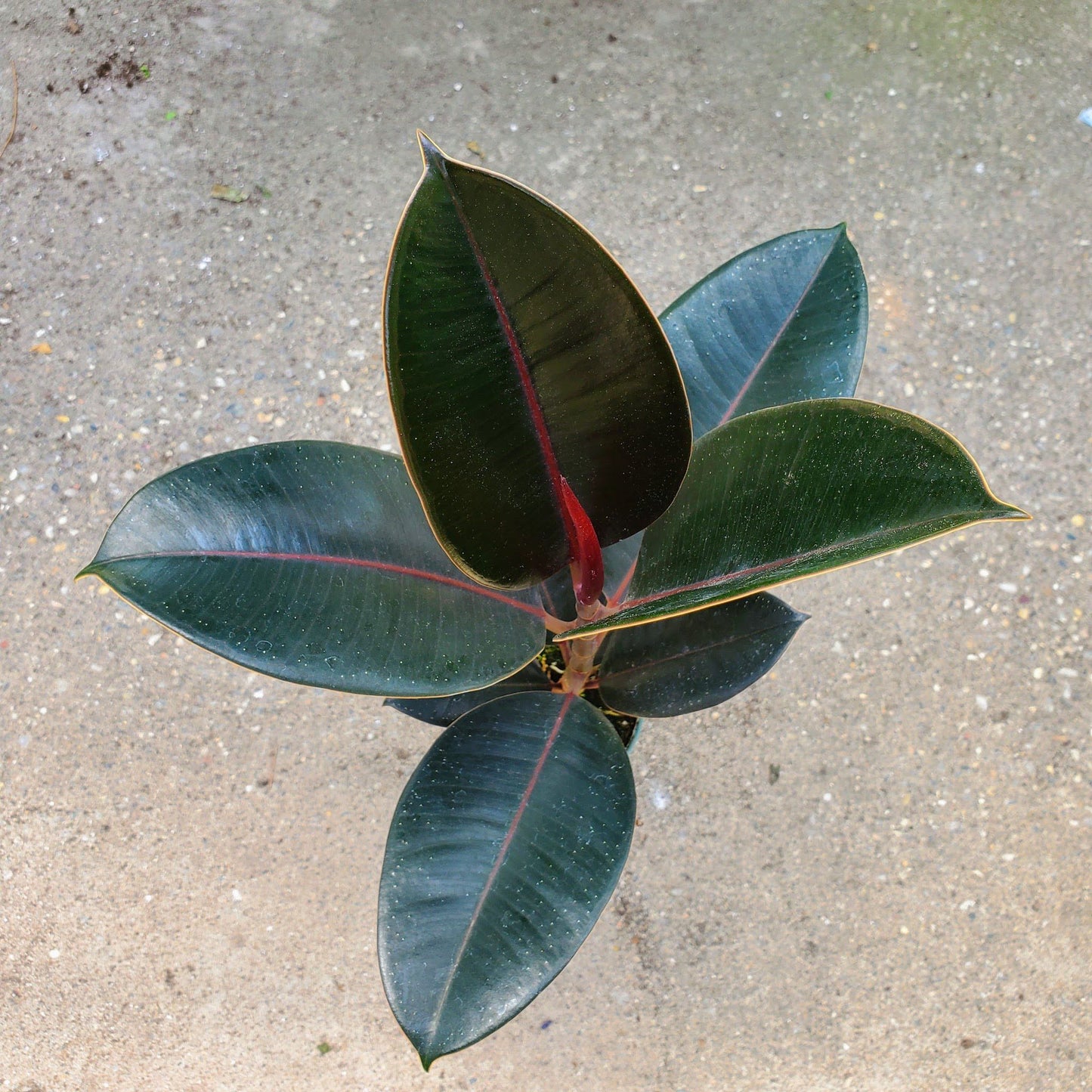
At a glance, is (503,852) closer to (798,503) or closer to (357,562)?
(357,562)

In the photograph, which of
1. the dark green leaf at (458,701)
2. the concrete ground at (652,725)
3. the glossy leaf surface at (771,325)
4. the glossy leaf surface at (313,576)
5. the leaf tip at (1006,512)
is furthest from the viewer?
the concrete ground at (652,725)

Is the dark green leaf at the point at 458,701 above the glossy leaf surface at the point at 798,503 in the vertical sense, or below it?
below

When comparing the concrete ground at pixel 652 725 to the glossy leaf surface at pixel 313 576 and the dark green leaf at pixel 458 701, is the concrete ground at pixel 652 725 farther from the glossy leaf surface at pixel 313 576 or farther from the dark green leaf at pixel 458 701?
the glossy leaf surface at pixel 313 576

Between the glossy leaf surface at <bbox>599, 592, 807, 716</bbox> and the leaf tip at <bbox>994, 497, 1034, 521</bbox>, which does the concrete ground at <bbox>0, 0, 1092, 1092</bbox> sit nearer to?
the glossy leaf surface at <bbox>599, 592, 807, 716</bbox>

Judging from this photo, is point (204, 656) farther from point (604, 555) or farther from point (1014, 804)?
point (1014, 804)

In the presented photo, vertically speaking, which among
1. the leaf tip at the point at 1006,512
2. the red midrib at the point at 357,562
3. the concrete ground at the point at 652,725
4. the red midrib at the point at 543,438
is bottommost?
the concrete ground at the point at 652,725

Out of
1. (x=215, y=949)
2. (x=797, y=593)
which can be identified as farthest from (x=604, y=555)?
(x=215, y=949)

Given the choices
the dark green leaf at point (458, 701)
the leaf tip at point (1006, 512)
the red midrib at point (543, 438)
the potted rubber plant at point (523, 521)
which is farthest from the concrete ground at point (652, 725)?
the leaf tip at point (1006, 512)
